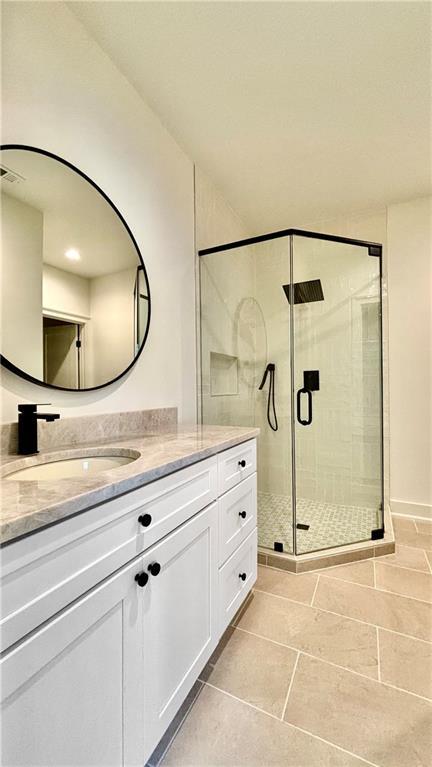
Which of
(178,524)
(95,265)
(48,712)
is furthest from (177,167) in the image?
(48,712)

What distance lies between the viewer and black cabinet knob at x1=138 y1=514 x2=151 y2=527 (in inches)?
32.1

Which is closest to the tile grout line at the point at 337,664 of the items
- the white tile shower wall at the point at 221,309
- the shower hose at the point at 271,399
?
the white tile shower wall at the point at 221,309

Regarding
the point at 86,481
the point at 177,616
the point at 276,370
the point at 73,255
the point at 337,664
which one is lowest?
the point at 337,664

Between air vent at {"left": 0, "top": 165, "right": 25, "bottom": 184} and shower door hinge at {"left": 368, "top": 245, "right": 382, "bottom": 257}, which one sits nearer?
air vent at {"left": 0, "top": 165, "right": 25, "bottom": 184}

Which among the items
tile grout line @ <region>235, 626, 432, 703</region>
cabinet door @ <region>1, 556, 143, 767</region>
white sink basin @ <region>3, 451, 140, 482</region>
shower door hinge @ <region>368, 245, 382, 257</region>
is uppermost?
shower door hinge @ <region>368, 245, 382, 257</region>

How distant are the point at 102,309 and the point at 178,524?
1014mm

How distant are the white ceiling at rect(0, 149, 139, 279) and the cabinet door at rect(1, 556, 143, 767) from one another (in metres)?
1.18

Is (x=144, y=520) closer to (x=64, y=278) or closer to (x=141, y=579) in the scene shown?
(x=141, y=579)

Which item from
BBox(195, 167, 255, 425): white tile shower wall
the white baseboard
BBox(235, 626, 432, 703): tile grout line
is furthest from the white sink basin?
the white baseboard

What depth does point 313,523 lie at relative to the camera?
249 centimetres

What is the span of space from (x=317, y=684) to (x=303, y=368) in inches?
75.5

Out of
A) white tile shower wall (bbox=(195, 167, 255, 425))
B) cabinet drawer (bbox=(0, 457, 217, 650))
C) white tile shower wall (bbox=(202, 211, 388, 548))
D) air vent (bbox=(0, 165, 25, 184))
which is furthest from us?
white tile shower wall (bbox=(202, 211, 388, 548))

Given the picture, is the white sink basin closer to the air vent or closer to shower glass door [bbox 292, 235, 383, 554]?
the air vent

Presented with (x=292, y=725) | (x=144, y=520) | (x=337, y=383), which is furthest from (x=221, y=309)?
(x=292, y=725)
